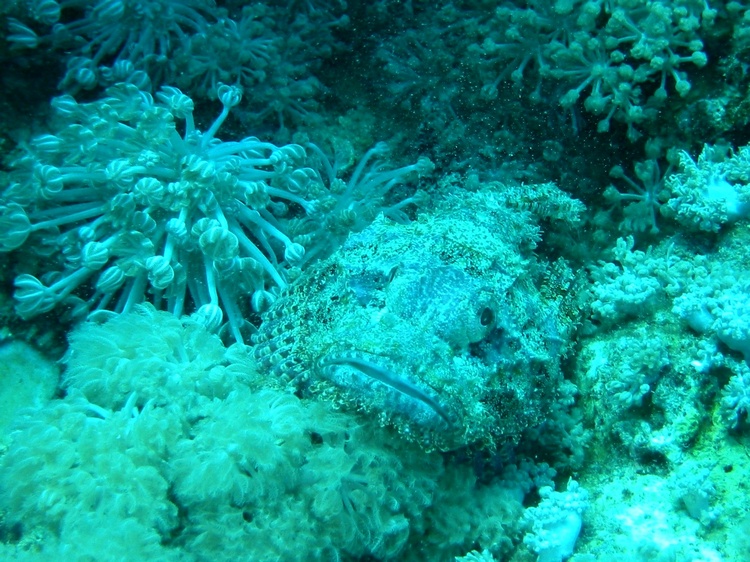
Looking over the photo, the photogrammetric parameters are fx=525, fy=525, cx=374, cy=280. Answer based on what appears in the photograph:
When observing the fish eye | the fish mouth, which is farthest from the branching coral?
the fish eye

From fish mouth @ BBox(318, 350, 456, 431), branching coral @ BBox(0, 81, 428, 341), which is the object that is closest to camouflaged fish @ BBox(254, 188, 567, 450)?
fish mouth @ BBox(318, 350, 456, 431)

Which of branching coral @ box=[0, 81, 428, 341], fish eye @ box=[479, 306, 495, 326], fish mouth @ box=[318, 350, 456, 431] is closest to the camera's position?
fish mouth @ box=[318, 350, 456, 431]

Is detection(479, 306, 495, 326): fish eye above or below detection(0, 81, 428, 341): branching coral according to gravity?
above

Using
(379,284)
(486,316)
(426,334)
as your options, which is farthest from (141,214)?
(486,316)

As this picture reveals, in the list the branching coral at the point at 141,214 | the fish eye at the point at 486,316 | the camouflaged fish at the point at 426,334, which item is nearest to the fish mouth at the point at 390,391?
the camouflaged fish at the point at 426,334

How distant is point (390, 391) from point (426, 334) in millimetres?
364

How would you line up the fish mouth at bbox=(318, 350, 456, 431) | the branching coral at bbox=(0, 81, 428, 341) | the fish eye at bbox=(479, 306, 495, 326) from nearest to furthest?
the fish mouth at bbox=(318, 350, 456, 431) → the fish eye at bbox=(479, 306, 495, 326) → the branching coral at bbox=(0, 81, 428, 341)

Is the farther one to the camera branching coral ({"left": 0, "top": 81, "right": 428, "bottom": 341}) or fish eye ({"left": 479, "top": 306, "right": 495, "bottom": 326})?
branching coral ({"left": 0, "top": 81, "right": 428, "bottom": 341})

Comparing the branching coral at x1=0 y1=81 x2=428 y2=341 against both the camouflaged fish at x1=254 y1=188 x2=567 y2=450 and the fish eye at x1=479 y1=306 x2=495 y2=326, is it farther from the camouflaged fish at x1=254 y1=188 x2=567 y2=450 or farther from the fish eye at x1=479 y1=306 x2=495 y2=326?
the fish eye at x1=479 y1=306 x2=495 y2=326

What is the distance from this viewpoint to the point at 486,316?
2.91m

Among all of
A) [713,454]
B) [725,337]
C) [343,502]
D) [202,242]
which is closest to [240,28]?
[202,242]

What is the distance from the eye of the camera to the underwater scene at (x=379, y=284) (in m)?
2.56

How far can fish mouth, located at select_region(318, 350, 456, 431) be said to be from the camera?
2469 mm

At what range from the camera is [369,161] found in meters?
5.14
